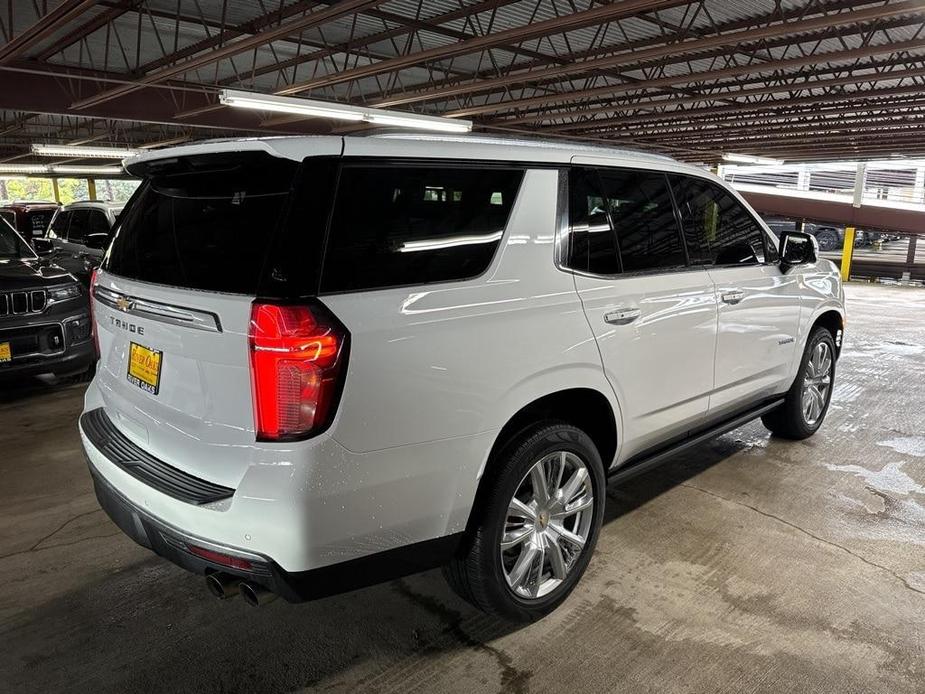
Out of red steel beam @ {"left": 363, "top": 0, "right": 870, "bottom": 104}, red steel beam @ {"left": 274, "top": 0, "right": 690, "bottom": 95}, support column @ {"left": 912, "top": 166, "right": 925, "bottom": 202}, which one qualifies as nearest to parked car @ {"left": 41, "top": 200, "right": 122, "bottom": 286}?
red steel beam @ {"left": 274, "top": 0, "right": 690, "bottom": 95}

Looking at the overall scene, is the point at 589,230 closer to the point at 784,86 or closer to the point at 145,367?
the point at 145,367

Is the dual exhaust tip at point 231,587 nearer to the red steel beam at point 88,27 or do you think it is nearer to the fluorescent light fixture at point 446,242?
the fluorescent light fixture at point 446,242

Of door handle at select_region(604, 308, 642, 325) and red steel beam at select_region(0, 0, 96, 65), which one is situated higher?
red steel beam at select_region(0, 0, 96, 65)

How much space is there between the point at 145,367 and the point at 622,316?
174cm

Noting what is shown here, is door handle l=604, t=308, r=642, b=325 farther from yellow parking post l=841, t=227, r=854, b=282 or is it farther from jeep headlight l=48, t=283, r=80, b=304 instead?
yellow parking post l=841, t=227, r=854, b=282

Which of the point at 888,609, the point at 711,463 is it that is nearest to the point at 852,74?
the point at 711,463

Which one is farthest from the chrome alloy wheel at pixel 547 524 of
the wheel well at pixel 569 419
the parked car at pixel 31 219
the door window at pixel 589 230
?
the parked car at pixel 31 219

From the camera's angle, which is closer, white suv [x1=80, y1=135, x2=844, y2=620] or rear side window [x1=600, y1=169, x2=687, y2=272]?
white suv [x1=80, y1=135, x2=844, y2=620]

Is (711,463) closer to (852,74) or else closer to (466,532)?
(466,532)

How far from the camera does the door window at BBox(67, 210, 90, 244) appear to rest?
927cm

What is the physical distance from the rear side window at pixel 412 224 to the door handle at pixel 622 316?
0.61m

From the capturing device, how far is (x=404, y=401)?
1.95 meters

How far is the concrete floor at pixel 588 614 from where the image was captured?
2316 millimetres

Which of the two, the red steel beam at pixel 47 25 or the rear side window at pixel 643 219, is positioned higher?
the red steel beam at pixel 47 25
